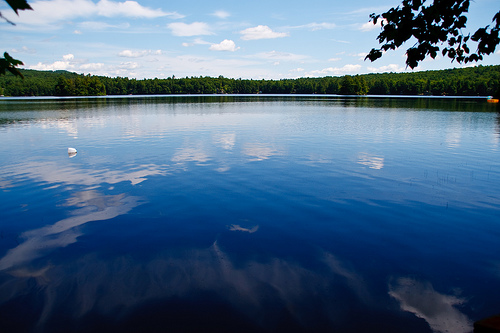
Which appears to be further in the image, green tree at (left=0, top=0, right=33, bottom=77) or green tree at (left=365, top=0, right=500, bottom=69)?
green tree at (left=365, top=0, right=500, bottom=69)

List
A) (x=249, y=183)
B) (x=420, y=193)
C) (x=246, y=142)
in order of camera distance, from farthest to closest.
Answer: (x=246, y=142) < (x=249, y=183) < (x=420, y=193)

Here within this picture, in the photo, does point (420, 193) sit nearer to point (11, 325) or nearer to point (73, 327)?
point (73, 327)

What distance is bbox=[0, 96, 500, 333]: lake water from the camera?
274 inches

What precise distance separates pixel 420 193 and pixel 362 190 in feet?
8.53

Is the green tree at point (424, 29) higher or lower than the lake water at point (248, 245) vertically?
higher

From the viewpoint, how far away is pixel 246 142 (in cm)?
2923

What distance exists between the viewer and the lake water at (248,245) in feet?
22.9

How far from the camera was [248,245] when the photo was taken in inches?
394

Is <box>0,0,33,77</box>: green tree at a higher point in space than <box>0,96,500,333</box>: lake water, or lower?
higher

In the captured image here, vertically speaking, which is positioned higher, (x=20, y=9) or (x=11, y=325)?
(x=20, y=9)

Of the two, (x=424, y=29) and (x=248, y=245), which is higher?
(x=424, y=29)

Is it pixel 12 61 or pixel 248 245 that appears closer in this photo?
pixel 12 61

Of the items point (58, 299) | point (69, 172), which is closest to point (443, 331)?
point (58, 299)

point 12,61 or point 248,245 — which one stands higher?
point 12,61
